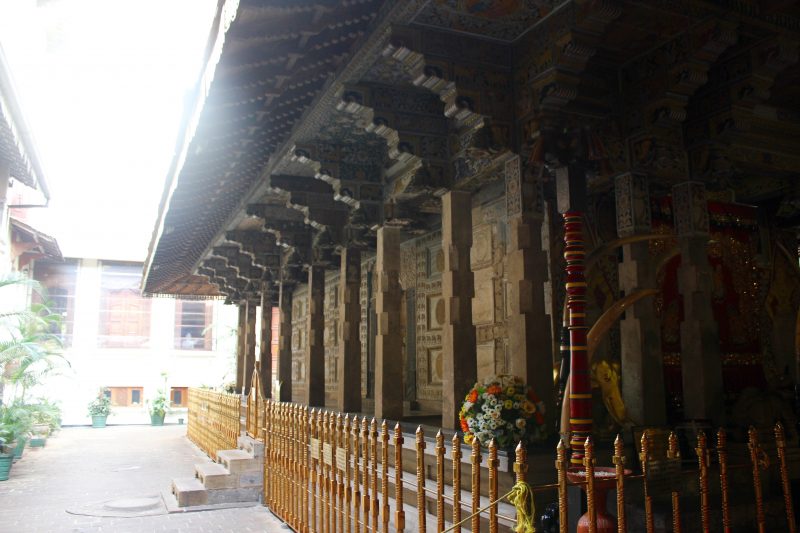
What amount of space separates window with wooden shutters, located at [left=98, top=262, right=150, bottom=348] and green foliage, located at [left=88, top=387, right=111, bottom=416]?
3681 millimetres

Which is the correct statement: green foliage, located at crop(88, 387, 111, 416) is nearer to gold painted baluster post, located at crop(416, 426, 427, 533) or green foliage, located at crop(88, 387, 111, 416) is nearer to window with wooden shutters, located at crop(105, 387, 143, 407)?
window with wooden shutters, located at crop(105, 387, 143, 407)

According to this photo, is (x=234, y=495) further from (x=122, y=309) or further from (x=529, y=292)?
(x=122, y=309)

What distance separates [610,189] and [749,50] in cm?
197

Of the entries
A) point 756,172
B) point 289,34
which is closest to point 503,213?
point 756,172

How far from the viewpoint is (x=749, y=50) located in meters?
5.58

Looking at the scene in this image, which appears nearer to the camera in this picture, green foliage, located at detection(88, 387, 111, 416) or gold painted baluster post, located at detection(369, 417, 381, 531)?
gold painted baluster post, located at detection(369, 417, 381, 531)

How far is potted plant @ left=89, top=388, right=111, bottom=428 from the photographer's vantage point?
24672mm

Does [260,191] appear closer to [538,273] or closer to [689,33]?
[538,273]

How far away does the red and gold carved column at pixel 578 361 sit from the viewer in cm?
373

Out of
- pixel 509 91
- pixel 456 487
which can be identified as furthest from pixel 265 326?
pixel 456 487

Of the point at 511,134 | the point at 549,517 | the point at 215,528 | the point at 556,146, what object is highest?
the point at 511,134

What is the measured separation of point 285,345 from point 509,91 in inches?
358

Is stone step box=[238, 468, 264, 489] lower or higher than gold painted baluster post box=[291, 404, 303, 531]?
lower

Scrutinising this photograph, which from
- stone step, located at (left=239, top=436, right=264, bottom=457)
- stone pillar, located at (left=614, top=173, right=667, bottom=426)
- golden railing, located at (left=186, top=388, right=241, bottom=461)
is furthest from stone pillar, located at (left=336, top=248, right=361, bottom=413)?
stone pillar, located at (left=614, top=173, right=667, bottom=426)
